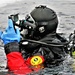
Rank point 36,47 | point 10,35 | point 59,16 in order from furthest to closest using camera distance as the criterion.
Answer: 1. point 59,16
2. point 36,47
3. point 10,35

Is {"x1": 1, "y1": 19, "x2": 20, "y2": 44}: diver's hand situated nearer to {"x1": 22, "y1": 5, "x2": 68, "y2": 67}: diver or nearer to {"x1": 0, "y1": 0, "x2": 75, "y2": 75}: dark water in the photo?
{"x1": 22, "y1": 5, "x2": 68, "y2": 67}: diver

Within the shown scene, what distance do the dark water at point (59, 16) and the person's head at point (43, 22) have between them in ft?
1.50

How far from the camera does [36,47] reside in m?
4.50

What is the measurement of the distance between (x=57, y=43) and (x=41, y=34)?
23 centimetres

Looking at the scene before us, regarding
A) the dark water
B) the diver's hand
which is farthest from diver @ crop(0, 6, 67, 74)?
the dark water

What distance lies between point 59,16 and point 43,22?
17.6 feet

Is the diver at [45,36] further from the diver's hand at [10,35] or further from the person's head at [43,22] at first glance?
the diver's hand at [10,35]

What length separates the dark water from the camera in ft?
15.5

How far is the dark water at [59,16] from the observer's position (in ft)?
15.5

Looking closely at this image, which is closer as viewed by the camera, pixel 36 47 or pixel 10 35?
pixel 10 35

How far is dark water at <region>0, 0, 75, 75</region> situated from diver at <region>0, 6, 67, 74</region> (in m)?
0.15

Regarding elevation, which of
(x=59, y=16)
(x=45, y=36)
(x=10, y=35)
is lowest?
(x=59, y=16)

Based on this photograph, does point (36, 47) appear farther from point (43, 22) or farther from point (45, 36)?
point (43, 22)

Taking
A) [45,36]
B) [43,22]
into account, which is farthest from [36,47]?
[43,22]
